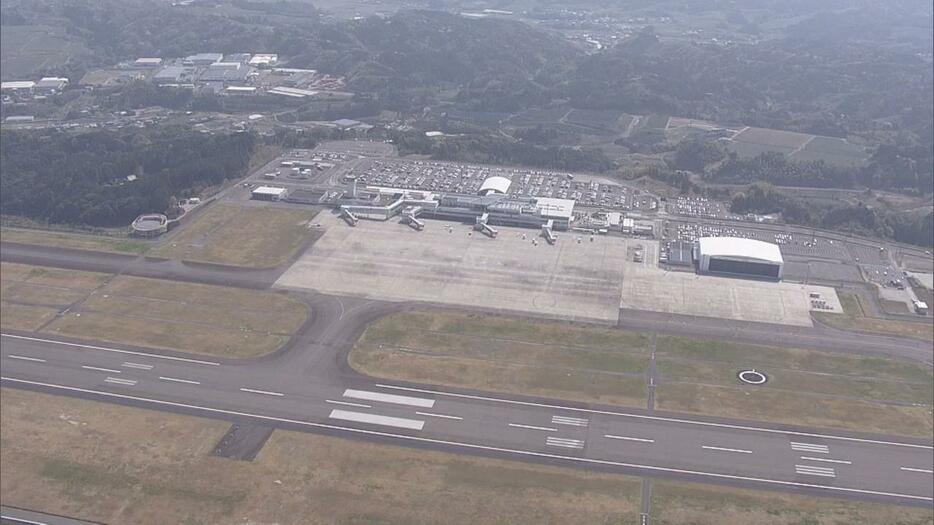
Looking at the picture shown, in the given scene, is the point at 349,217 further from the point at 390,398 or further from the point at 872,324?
the point at 872,324

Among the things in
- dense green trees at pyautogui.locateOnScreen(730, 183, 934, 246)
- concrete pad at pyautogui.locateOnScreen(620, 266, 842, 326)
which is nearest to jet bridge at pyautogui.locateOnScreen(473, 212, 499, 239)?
concrete pad at pyautogui.locateOnScreen(620, 266, 842, 326)

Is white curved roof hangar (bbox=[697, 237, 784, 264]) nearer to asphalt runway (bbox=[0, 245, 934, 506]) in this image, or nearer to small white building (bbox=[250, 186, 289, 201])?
asphalt runway (bbox=[0, 245, 934, 506])

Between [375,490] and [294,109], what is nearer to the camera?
[375,490]

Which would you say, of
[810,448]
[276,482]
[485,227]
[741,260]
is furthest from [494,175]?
[276,482]

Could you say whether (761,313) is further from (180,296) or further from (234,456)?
(180,296)

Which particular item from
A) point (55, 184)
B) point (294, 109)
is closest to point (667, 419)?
point (55, 184)

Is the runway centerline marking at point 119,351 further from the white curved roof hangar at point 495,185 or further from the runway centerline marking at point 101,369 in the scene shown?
the white curved roof hangar at point 495,185
